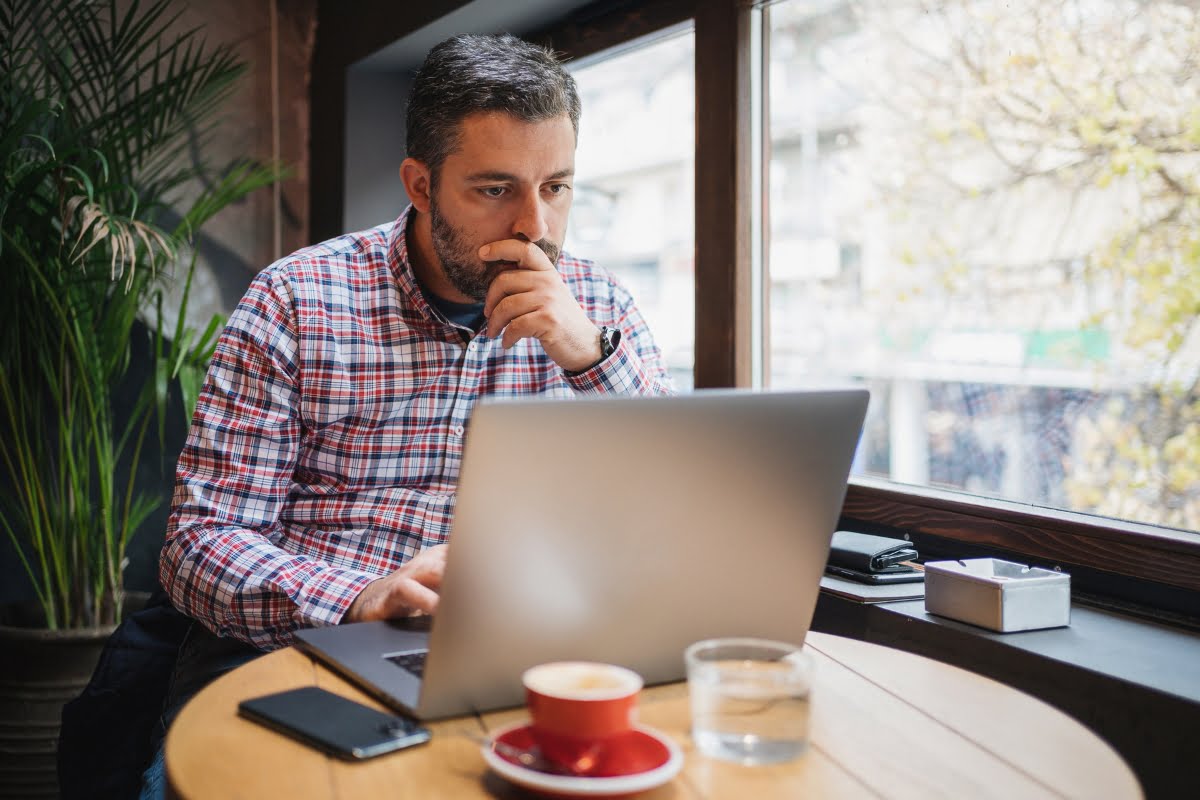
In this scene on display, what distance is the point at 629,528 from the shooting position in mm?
833

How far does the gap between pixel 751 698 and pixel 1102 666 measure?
618 millimetres

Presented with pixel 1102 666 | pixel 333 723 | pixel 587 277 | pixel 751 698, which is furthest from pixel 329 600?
pixel 1102 666

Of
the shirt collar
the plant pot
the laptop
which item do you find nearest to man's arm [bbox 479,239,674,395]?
the shirt collar

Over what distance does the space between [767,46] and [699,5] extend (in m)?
0.18

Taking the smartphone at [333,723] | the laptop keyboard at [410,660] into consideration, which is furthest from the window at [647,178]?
the smartphone at [333,723]

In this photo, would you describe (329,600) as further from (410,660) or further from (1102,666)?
(1102,666)

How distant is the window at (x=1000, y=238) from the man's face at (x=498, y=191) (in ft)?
2.64

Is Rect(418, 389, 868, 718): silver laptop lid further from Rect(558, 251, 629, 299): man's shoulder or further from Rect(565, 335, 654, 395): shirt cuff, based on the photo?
Rect(558, 251, 629, 299): man's shoulder

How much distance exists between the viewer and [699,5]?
228 centimetres

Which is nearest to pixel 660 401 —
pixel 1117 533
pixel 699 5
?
pixel 1117 533

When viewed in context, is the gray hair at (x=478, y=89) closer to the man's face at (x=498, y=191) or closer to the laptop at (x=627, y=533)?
the man's face at (x=498, y=191)

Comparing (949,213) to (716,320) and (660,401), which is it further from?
(660,401)

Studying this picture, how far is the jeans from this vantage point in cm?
145

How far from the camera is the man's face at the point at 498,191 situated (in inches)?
61.8
